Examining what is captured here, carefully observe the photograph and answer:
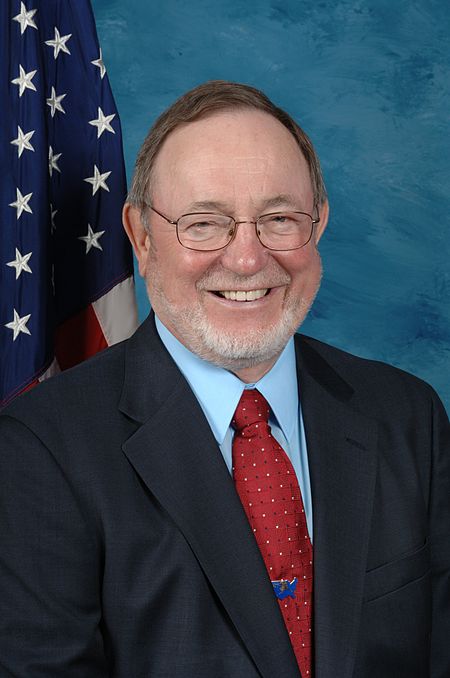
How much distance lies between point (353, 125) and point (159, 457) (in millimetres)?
2112

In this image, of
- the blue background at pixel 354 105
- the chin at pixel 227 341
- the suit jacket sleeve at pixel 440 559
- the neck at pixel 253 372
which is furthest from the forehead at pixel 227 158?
the blue background at pixel 354 105

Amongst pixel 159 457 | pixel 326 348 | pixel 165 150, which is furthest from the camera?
pixel 326 348

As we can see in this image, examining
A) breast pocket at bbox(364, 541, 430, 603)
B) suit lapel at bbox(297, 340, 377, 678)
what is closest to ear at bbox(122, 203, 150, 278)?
suit lapel at bbox(297, 340, 377, 678)

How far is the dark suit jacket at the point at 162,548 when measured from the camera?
2.30 meters

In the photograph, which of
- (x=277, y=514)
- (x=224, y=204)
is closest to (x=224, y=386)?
(x=277, y=514)

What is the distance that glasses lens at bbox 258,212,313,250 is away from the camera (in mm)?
2552

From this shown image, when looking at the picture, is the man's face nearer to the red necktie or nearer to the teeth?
the teeth

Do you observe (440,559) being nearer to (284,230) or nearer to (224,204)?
(284,230)

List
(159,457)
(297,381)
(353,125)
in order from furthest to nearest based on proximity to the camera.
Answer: (353,125) → (297,381) → (159,457)

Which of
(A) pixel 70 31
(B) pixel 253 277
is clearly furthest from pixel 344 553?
(A) pixel 70 31

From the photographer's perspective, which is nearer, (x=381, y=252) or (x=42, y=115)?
(x=42, y=115)

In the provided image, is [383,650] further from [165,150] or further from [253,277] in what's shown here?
[165,150]

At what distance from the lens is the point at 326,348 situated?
2994mm

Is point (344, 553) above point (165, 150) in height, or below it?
below
